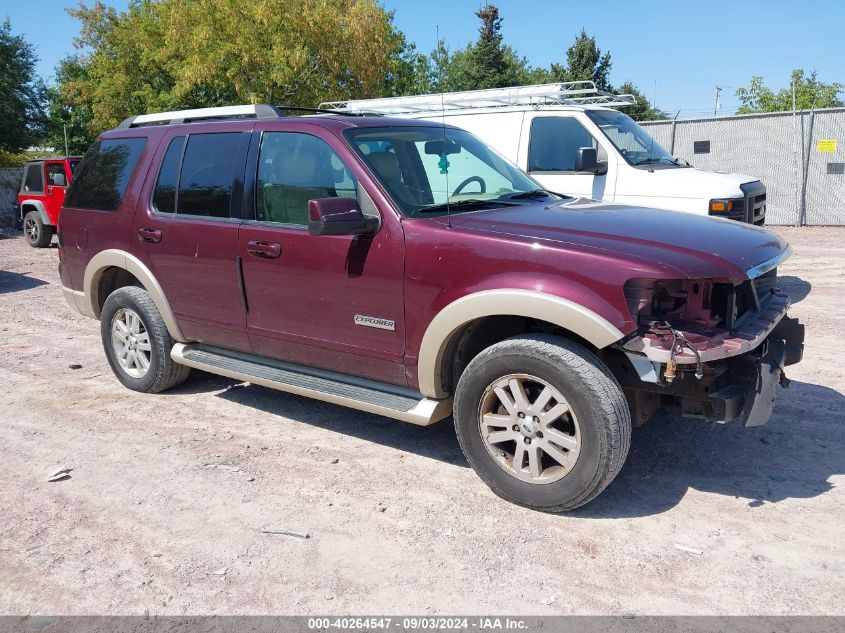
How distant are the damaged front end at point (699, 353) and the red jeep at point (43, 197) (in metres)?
15.9

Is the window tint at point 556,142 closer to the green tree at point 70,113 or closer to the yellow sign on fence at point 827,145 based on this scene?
the yellow sign on fence at point 827,145

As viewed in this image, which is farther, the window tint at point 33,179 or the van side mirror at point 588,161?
the window tint at point 33,179

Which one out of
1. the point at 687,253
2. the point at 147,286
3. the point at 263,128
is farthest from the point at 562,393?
the point at 147,286

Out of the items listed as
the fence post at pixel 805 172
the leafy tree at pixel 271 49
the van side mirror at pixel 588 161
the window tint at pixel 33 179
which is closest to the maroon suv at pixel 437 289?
the van side mirror at pixel 588 161

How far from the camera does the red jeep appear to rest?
16.8 metres

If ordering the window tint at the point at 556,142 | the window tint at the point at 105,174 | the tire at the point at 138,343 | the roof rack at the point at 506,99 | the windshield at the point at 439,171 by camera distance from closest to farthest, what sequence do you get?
the windshield at the point at 439,171
the tire at the point at 138,343
the window tint at the point at 105,174
the window tint at the point at 556,142
the roof rack at the point at 506,99

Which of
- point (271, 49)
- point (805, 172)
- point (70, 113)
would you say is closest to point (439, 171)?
point (805, 172)

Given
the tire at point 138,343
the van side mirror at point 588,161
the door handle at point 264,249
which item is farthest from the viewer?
the van side mirror at point 588,161

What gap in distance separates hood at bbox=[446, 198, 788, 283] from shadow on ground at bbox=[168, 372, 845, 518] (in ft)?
3.86

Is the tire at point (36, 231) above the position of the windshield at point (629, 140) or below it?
below

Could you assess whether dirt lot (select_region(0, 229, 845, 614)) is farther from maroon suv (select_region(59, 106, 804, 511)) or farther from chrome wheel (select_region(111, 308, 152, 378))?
maroon suv (select_region(59, 106, 804, 511))

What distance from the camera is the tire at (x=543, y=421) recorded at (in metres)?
3.46

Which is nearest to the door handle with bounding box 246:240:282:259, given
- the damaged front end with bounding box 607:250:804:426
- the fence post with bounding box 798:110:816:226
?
the damaged front end with bounding box 607:250:804:426

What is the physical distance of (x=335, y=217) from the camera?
3926 millimetres
